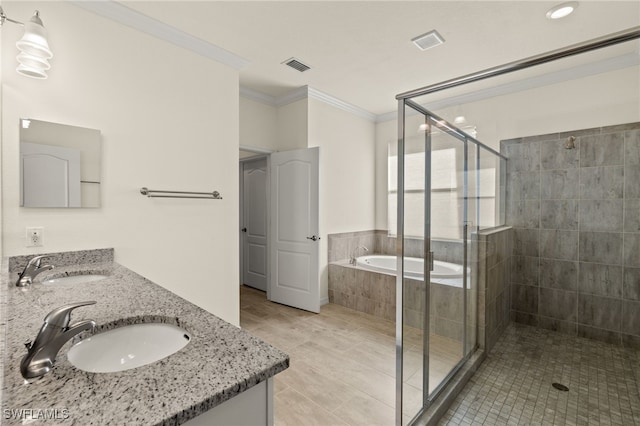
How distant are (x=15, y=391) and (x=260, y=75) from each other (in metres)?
3.30

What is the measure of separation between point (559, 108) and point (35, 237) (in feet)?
14.8

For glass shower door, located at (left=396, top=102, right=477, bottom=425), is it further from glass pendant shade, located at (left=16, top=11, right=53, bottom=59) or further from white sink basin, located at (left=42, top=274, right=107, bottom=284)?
glass pendant shade, located at (left=16, top=11, right=53, bottom=59)

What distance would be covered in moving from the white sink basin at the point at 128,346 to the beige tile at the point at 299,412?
113 cm

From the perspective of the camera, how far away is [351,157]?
14.1 feet

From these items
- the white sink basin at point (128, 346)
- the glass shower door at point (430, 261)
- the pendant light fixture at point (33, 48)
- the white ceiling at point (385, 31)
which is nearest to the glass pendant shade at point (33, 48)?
the pendant light fixture at point (33, 48)

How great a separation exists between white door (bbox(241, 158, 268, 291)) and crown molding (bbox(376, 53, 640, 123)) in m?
2.74

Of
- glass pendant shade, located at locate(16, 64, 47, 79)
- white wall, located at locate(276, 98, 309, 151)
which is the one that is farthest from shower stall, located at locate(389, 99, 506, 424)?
glass pendant shade, located at locate(16, 64, 47, 79)

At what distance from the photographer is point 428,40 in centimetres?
255

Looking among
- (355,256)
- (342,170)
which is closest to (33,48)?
(342,170)

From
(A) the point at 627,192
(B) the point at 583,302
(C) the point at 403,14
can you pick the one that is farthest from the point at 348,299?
(C) the point at 403,14

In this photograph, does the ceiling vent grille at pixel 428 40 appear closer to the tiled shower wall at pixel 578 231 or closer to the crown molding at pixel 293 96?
Answer: the tiled shower wall at pixel 578 231

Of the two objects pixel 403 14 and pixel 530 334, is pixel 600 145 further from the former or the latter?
pixel 403 14

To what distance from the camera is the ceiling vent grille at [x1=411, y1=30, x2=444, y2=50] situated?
8.11ft

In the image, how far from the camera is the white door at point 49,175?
1.75m
